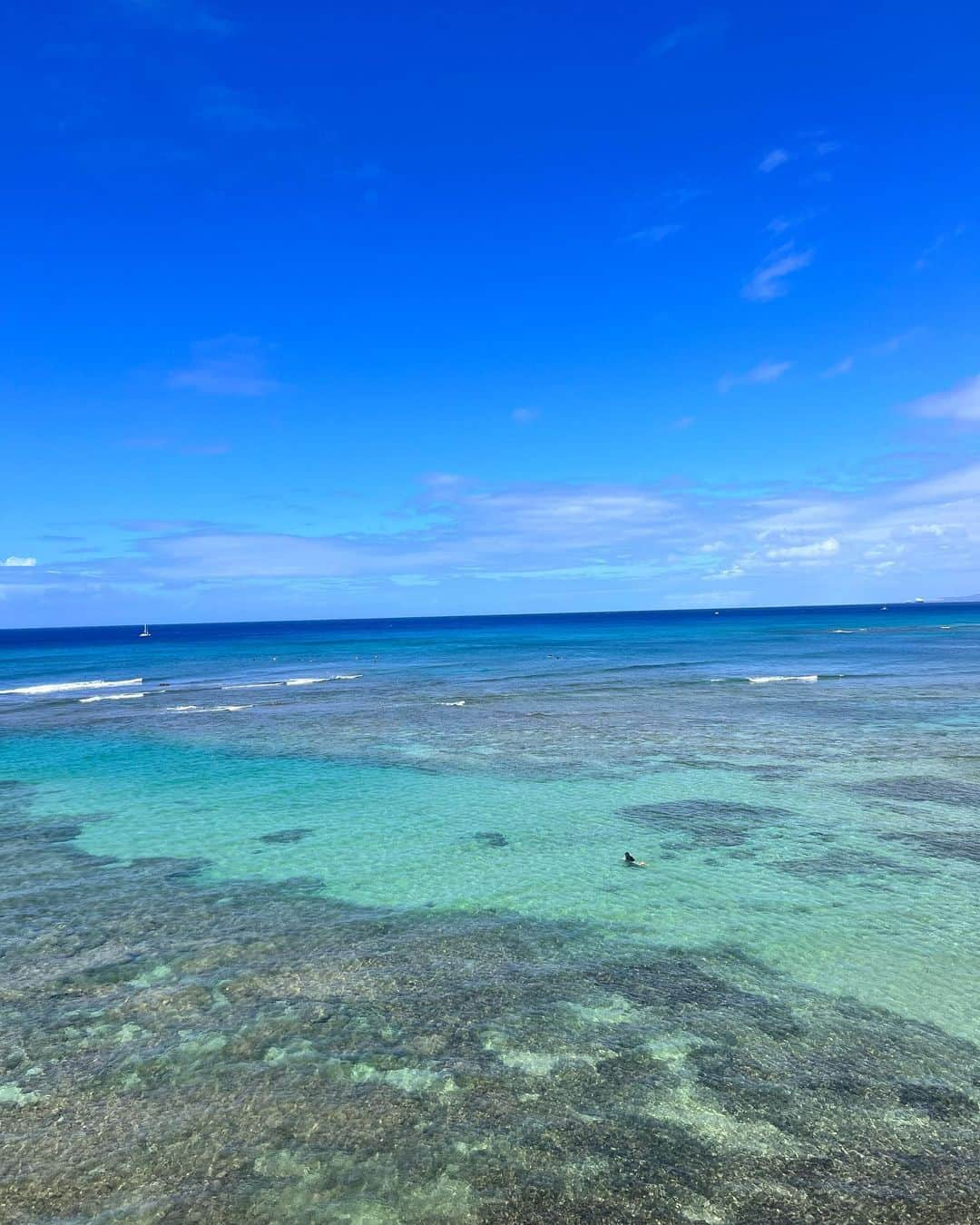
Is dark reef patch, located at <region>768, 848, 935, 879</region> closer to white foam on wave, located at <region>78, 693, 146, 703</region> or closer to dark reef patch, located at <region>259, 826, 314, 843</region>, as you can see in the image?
dark reef patch, located at <region>259, 826, 314, 843</region>

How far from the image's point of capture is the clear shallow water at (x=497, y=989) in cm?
708

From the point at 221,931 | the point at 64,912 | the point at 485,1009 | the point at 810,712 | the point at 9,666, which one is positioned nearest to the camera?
the point at 485,1009

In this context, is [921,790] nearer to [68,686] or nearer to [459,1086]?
[459,1086]

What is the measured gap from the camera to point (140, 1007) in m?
10.3

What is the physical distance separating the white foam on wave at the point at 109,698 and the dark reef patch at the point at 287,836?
3592 centimetres

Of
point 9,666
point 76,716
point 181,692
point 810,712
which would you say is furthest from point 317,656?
point 810,712

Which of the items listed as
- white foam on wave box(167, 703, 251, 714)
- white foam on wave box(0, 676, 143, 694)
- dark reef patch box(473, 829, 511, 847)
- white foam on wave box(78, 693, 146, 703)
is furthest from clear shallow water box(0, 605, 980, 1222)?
white foam on wave box(0, 676, 143, 694)

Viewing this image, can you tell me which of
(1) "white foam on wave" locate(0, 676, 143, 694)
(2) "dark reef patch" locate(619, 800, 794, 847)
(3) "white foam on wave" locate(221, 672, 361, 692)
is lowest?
(2) "dark reef patch" locate(619, 800, 794, 847)

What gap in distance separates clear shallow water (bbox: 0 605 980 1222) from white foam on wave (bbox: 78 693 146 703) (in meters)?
25.0

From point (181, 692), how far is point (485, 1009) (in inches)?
1985

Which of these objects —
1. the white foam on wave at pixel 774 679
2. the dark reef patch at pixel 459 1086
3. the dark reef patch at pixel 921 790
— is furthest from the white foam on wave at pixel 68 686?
the dark reef patch at pixel 921 790

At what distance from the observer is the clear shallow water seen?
23.2 ft

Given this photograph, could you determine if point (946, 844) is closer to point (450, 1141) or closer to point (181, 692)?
point (450, 1141)

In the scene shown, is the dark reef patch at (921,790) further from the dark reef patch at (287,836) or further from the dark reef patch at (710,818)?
the dark reef patch at (287,836)
